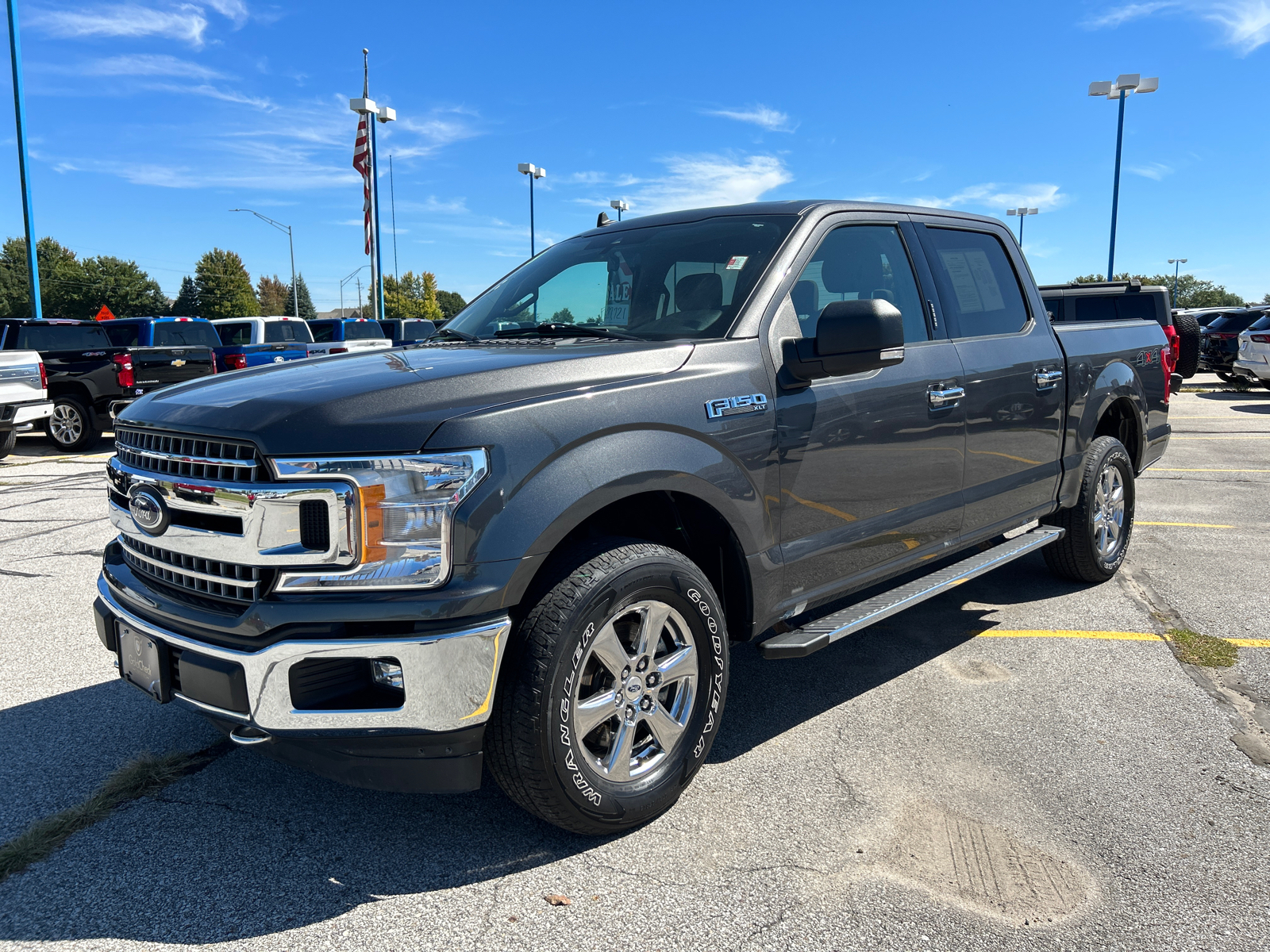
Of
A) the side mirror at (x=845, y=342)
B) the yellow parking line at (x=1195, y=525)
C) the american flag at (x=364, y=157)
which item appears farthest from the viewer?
the american flag at (x=364, y=157)

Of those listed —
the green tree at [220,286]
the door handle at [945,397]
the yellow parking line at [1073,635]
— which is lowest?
the yellow parking line at [1073,635]

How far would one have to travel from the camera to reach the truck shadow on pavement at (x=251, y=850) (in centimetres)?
246

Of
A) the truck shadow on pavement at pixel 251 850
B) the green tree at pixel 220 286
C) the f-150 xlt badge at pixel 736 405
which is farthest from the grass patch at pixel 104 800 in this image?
the green tree at pixel 220 286

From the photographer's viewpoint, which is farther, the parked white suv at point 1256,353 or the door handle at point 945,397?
the parked white suv at point 1256,353

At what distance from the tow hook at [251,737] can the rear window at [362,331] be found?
21.6m

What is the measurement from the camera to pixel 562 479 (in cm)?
258

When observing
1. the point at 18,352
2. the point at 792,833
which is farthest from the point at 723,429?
the point at 18,352

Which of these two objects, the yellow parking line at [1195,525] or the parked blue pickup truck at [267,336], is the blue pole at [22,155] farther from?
the yellow parking line at [1195,525]

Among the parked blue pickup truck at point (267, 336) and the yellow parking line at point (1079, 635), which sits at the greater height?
the parked blue pickup truck at point (267, 336)

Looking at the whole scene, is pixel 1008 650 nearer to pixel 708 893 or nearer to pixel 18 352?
pixel 708 893

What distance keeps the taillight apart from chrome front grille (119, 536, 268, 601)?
38.9ft

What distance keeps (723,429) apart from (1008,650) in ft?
7.57

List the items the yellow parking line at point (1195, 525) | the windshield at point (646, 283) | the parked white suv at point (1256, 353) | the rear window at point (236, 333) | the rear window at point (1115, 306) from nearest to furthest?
the windshield at point (646, 283), the yellow parking line at point (1195, 525), the rear window at point (1115, 306), the parked white suv at point (1256, 353), the rear window at point (236, 333)

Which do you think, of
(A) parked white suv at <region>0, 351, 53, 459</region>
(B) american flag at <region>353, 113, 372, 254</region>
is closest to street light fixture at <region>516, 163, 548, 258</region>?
(B) american flag at <region>353, 113, 372, 254</region>
